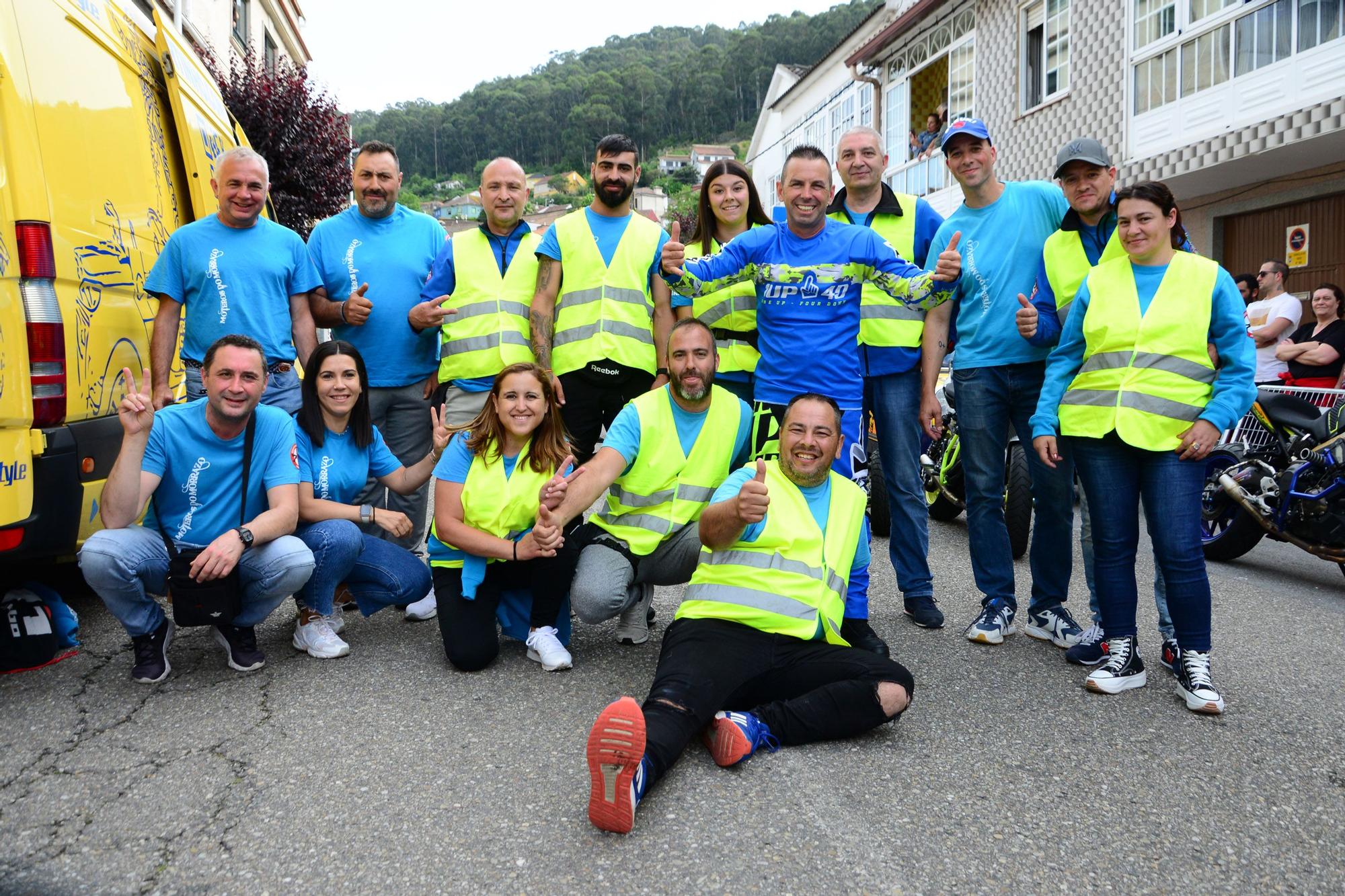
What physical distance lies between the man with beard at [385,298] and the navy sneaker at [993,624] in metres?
2.55

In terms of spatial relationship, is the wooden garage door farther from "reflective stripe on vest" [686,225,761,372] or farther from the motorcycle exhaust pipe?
"reflective stripe on vest" [686,225,761,372]

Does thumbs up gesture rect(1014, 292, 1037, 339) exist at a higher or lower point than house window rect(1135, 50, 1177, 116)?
lower

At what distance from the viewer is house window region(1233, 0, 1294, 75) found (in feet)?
33.9

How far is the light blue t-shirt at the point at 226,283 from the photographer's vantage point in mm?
4266

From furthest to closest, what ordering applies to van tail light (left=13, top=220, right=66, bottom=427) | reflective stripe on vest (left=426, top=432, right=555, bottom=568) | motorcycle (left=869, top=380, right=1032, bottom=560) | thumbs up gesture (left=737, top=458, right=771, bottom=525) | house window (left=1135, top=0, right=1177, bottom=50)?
house window (left=1135, top=0, right=1177, bottom=50) → motorcycle (left=869, top=380, right=1032, bottom=560) → reflective stripe on vest (left=426, top=432, right=555, bottom=568) → van tail light (left=13, top=220, right=66, bottom=427) → thumbs up gesture (left=737, top=458, right=771, bottom=525)

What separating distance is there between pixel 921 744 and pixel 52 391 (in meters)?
3.11

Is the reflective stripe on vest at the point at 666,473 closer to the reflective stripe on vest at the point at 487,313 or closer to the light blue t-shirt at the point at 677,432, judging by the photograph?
the light blue t-shirt at the point at 677,432

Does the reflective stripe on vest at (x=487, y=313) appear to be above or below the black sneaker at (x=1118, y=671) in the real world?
above

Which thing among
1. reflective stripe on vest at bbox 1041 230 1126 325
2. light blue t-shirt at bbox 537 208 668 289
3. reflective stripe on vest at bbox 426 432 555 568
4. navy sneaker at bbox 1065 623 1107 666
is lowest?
navy sneaker at bbox 1065 623 1107 666

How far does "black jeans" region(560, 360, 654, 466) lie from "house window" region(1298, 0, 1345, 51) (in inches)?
365

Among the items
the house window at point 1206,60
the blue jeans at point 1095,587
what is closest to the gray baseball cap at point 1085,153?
the blue jeans at point 1095,587

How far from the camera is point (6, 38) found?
3297mm

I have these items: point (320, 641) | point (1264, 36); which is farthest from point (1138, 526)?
point (1264, 36)

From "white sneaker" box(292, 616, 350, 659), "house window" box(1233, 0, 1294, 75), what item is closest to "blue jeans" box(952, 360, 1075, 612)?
"white sneaker" box(292, 616, 350, 659)
